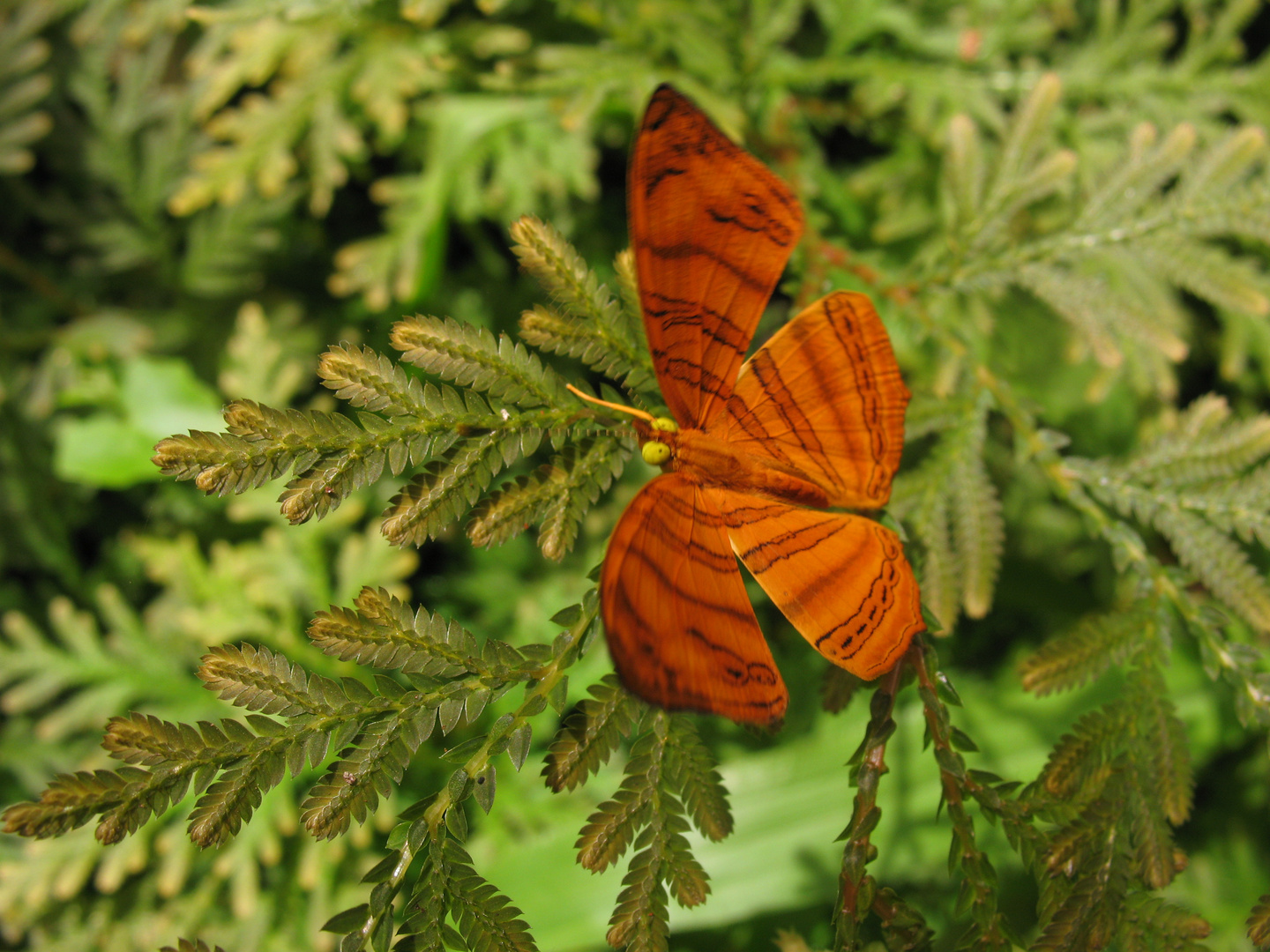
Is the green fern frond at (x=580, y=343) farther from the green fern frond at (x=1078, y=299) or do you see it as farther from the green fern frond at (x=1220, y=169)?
the green fern frond at (x=1220, y=169)

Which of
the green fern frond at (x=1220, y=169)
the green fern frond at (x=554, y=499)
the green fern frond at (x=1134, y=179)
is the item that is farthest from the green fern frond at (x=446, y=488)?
→ the green fern frond at (x=1220, y=169)

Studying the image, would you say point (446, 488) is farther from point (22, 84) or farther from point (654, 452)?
point (22, 84)

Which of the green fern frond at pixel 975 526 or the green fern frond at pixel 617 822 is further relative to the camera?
the green fern frond at pixel 975 526

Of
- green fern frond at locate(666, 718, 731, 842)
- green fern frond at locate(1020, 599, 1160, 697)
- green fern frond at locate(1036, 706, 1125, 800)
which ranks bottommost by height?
green fern frond at locate(1036, 706, 1125, 800)

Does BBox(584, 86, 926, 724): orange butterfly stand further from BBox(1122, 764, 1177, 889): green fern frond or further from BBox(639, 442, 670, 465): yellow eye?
BBox(1122, 764, 1177, 889): green fern frond

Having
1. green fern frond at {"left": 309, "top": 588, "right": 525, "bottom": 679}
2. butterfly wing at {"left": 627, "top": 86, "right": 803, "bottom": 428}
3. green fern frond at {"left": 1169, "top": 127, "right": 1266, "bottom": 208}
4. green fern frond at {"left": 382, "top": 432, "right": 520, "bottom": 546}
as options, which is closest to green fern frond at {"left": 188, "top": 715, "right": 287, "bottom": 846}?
green fern frond at {"left": 309, "top": 588, "right": 525, "bottom": 679}

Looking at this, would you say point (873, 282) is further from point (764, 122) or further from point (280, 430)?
point (280, 430)

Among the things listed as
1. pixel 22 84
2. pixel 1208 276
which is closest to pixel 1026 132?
pixel 1208 276
